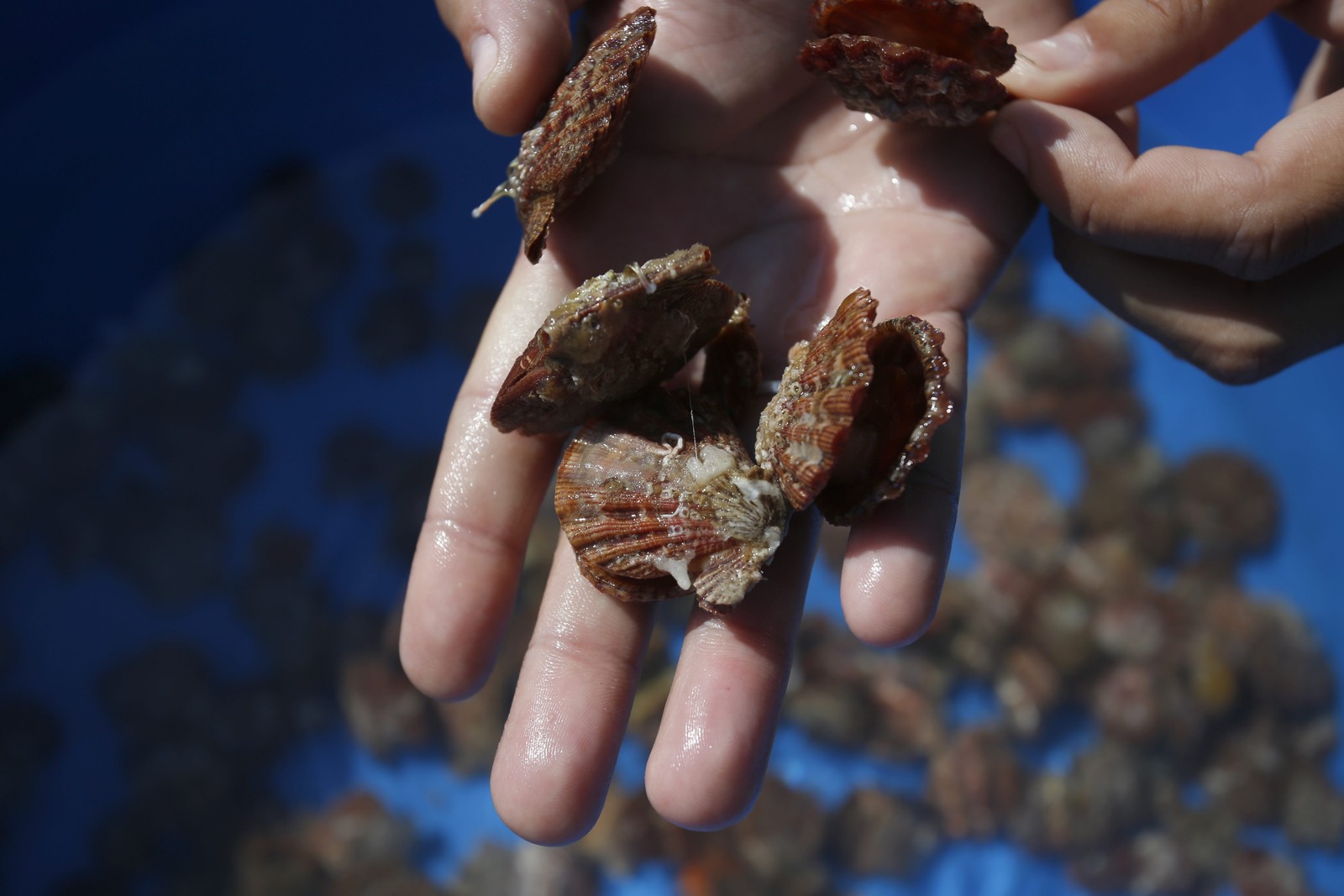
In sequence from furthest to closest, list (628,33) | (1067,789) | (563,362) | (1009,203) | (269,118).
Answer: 1. (269,118)
2. (1067,789)
3. (1009,203)
4. (628,33)
5. (563,362)

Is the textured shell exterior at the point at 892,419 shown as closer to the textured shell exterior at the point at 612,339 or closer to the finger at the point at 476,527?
the textured shell exterior at the point at 612,339

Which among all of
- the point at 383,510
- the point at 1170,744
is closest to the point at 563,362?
the point at 383,510

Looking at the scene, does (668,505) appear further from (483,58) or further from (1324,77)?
(1324,77)

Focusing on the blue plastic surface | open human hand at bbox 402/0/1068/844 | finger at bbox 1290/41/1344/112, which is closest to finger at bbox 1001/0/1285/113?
open human hand at bbox 402/0/1068/844

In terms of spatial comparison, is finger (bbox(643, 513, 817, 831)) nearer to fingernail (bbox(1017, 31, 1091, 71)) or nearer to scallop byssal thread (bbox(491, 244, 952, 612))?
scallop byssal thread (bbox(491, 244, 952, 612))

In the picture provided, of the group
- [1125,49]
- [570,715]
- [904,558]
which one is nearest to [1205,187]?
[1125,49]

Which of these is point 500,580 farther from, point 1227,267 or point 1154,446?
point 1154,446
